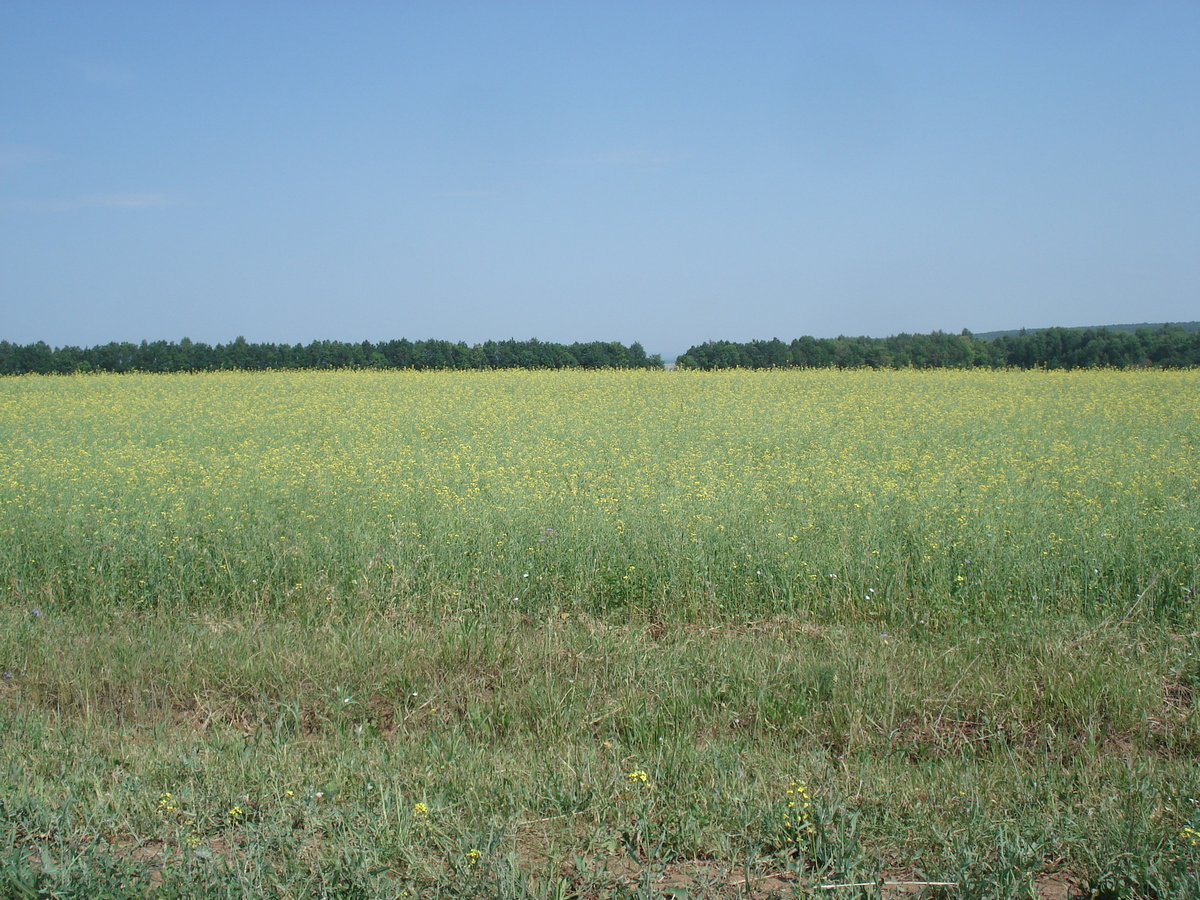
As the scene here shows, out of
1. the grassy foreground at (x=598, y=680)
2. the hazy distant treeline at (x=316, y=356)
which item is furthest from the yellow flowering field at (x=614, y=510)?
the hazy distant treeline at (x=316, y=356)

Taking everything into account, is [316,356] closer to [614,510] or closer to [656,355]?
[656,355]

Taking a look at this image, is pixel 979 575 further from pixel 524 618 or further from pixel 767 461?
pixel 767 461

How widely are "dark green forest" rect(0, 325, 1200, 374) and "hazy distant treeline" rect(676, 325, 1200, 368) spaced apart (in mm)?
44

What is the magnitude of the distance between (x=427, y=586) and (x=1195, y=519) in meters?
5.84

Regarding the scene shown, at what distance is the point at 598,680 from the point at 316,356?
33.8m

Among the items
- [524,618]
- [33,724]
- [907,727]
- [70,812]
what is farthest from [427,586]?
[907,727]

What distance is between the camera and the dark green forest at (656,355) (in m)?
31.9

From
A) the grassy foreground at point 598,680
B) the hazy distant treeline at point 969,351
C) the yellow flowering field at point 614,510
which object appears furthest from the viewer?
the hazy distant treeline at point 969,351

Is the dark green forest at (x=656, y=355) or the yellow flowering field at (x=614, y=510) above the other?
the dark green forest at (x=656, y=355)

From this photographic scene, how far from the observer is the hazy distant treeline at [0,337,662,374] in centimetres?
3216

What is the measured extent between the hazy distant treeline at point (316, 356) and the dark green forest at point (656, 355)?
0.04 m

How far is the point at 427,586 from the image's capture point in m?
5.33

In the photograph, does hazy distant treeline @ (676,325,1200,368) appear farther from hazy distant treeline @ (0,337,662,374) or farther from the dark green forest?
hazy distant treeline @ (0,337,662,374)

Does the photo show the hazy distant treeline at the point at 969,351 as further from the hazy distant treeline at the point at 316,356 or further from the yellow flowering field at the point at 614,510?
the yellow flowering field at the point at 614,510
